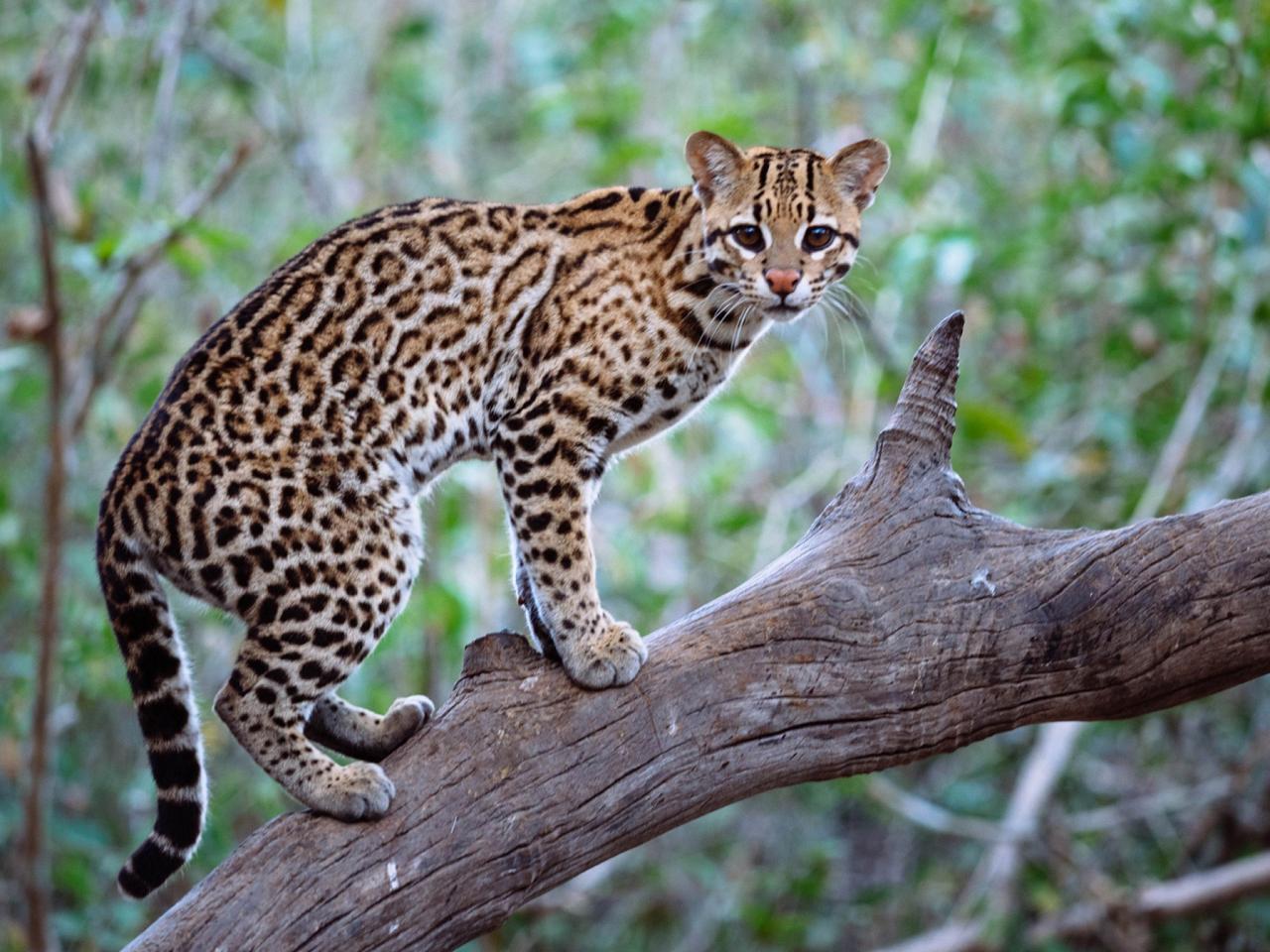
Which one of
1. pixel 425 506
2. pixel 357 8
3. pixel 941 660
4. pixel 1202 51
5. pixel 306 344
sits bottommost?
pixel 941 660

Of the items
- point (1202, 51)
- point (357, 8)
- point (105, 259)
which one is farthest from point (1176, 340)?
point (357, 8)

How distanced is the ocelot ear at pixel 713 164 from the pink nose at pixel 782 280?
308 millimetres

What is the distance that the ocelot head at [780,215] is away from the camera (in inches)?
156

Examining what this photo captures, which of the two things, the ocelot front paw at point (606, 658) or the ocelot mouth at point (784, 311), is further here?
the ocelot mouth at point (784, 311)

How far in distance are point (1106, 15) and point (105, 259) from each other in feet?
14.9

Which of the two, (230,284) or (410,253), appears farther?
(230,284)

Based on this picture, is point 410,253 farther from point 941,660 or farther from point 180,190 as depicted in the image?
point 180,190

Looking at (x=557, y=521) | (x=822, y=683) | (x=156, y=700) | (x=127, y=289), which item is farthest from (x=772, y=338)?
(x=156, y=700)

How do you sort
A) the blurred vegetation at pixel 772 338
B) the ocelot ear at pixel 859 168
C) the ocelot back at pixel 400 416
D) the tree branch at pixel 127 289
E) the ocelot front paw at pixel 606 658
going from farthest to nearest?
the blurred vegetation at pixel 772 338
the tree branch at pixel 127 289
the ocelot ear at pixel 859 168
the ocelot front paw at pixel 606 658
the ocelot back at pixel 400 416

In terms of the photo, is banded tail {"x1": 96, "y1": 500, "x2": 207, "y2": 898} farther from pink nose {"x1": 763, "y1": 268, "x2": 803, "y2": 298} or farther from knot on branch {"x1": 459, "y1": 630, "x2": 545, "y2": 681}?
pink nose {"x1": 763, "y1": 268, "x2": 803, "y2": 298}

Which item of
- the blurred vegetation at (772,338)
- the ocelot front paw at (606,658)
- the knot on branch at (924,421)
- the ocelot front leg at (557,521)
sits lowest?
the ocelot front paw at (606,658)

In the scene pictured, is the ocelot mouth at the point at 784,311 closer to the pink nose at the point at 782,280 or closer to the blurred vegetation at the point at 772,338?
the pink nose at the point at 782,280

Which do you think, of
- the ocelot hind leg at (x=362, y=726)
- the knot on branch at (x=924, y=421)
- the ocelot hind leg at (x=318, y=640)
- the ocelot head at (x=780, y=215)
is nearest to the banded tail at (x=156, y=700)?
the ocelot hind leg at (x=318, y=640)

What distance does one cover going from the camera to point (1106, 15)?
6.48 metres
